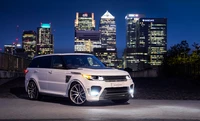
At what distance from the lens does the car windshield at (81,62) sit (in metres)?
13.9

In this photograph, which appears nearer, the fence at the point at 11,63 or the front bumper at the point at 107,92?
the front bumper at the point at 107,92

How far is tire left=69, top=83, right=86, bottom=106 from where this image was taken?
42.2 feet

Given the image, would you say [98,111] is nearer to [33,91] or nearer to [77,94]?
[77,94]

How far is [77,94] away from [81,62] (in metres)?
1.60

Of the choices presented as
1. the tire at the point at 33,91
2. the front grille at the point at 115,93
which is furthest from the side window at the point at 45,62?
the front grille at the point at 115,93

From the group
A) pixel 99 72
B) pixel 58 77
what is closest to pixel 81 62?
pixel 58 77

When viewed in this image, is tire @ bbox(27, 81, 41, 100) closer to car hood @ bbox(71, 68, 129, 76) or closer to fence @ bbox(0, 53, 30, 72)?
car hood @ bbox(71, 68, 129, 76)

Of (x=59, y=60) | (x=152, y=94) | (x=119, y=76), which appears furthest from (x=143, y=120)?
(x=152, y=94)

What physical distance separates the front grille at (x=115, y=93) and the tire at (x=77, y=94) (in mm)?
659

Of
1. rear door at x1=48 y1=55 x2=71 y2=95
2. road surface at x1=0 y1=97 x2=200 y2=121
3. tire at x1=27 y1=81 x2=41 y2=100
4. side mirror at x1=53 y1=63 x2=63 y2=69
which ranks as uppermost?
side mirror at x1=53 y1=63 x2=63 y2=69

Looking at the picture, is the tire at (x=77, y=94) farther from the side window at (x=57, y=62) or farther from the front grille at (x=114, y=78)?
the side window at (x=57, y=62)

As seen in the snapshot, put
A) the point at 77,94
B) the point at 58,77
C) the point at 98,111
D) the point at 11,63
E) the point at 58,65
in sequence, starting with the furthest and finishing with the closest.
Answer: the point at 11,63 < the point at 58,65 < the point at 58,77 < the point at 77,94 < the point at 98,111

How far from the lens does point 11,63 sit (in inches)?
1123

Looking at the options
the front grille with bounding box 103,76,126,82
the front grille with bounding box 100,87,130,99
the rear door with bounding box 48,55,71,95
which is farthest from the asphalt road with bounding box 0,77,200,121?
the front grille with bounding box 103,76,126,82
